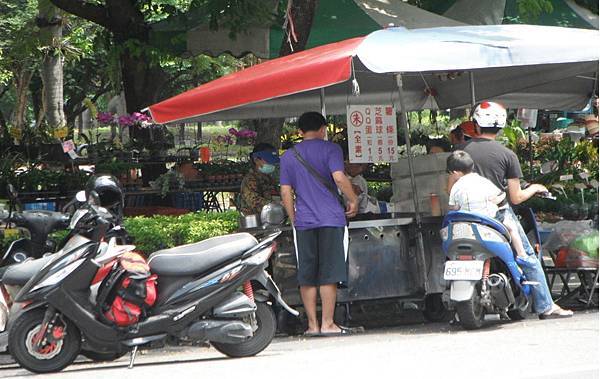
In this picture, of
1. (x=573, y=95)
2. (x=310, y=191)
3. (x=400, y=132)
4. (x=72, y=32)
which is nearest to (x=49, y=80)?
(x=72, y=32)

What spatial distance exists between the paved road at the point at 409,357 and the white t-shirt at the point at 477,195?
1046mm

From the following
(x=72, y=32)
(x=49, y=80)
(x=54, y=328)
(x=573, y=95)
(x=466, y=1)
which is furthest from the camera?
(x=72, y=32)

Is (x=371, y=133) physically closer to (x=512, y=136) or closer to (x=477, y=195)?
(x=477, y=195)

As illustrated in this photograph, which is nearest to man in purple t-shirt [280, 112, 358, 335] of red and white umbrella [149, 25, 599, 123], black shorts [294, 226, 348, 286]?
black shorts [294, 226, 348, 286]

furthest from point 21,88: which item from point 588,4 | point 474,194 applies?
point 474,194

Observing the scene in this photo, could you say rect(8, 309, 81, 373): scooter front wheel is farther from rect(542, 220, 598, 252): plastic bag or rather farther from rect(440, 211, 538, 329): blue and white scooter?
rect(542, 220, 598, 252): plastic bag

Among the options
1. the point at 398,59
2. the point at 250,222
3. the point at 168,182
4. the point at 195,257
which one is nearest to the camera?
the point at 195,257

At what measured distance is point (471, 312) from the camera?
9.10 meters

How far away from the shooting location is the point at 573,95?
14.0 meters

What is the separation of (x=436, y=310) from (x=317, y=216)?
1.97 metres

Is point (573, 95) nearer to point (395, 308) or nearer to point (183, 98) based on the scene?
point (395, 308)

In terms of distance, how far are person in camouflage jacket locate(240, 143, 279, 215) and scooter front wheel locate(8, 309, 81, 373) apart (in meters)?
2.68

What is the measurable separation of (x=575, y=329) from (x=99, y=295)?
3.88 metres

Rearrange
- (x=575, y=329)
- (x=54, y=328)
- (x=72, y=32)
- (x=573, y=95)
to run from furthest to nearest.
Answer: (x=72, y=32)
(x=573, y=95)
(x=575, y=329)
(x=54, y=328)
